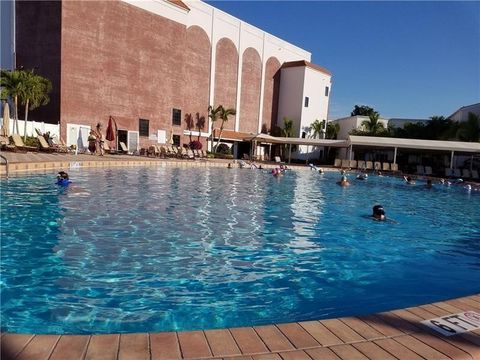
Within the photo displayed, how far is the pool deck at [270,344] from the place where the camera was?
2117 mm

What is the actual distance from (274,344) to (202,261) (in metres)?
2.99

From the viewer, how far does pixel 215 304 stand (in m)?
3.98

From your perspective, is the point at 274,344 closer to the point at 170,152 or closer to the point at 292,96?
the point at 170,152

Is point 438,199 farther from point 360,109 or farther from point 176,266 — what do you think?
point 360,109

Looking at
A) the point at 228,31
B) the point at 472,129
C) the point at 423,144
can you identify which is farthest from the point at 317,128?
the point at 423,144

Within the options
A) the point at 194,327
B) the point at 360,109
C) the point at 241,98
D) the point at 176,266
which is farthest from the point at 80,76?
the point at 360,109

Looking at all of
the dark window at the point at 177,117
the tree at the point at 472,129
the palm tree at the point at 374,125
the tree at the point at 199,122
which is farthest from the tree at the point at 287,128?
the tree at the point at 472,129

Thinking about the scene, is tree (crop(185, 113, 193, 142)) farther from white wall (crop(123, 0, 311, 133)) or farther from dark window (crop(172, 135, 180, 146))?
white wall (crop(123, 0, 311, 133))

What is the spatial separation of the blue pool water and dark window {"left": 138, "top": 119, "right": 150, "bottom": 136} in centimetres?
1727

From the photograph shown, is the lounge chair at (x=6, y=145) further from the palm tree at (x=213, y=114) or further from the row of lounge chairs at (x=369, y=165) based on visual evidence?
the row of lounge chairs at (x=369, y=165)

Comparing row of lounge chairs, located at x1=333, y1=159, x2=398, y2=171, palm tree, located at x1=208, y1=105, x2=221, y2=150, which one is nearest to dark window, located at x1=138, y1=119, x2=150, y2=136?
palm tree, located at x1=208, y1=105, x2=221, y2=150

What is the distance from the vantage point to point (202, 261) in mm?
5211

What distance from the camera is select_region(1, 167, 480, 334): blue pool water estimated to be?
3758 mm

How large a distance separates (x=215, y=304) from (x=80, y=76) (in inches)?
903
